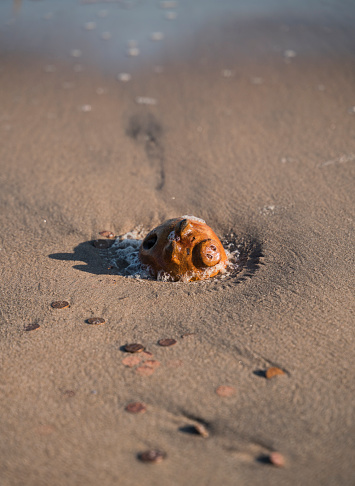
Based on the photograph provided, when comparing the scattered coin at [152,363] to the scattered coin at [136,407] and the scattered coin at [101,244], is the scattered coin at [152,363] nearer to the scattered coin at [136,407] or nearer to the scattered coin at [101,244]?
the scattered coin at [136,407]

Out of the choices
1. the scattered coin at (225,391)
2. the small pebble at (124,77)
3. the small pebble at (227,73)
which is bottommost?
the scattered coin at (225,391)

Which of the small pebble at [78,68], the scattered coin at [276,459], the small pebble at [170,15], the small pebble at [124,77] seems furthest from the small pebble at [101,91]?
the scattered coin at [276,459]

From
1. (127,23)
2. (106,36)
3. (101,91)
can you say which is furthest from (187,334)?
(127,23)

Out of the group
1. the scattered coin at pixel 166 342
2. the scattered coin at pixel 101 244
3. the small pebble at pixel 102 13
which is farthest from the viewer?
the small pebble at pixel 102 13

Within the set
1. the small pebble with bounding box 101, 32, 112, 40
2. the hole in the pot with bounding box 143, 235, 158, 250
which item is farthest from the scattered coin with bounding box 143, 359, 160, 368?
the small pebble with bounding box 101, 32, 112, 40

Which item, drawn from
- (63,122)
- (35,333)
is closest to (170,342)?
(35,333)

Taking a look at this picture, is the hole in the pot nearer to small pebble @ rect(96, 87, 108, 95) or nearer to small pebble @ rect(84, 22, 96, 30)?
small pebble @ rect(96, 87, 108, 95)

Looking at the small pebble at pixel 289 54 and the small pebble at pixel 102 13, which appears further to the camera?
the small pebble at pixel 102 13

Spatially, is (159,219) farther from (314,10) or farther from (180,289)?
(314,10)
